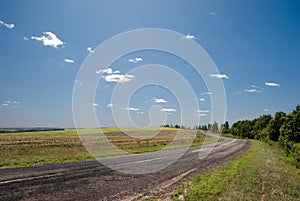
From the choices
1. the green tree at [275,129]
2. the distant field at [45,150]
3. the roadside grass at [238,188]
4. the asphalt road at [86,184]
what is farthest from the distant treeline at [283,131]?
the distant field at [45,150]

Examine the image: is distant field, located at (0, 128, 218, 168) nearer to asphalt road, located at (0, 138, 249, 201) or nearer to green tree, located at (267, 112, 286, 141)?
asphalt road, located at (0, 138, 249, 201)

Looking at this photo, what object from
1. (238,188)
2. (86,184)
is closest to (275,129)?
(238,188)

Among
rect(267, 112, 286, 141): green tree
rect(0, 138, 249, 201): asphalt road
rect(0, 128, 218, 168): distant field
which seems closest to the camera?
rect(0, 138, 249, 201): asphalt road

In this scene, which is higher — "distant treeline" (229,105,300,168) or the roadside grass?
"distant treeline" (229,105,300,168)

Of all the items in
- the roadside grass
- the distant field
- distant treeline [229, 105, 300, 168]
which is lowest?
the distant field

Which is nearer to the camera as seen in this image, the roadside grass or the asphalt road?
the asphalt road

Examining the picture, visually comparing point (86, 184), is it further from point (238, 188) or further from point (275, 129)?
point (275, 129)

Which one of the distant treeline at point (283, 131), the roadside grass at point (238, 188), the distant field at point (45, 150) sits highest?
the distant treeline at point (283, 131)

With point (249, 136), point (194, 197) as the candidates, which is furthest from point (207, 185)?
point (249, 136)

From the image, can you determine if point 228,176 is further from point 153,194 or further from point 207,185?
point 153,194

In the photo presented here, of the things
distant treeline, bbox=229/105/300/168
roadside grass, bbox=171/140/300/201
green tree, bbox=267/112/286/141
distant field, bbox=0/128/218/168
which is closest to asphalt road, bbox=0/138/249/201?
roadside grass, bbox=171/140/300/201

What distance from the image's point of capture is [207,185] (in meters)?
9.19

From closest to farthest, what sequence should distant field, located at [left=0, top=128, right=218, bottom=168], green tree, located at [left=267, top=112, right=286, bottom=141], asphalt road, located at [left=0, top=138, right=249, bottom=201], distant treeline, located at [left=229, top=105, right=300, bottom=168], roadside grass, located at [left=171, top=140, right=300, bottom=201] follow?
asphalt road, located at [left=0, top=138, right=249, bottom=201] → roadside grass, located at [left=171, top=140, right=300, bottom=201] → distant field, located at [left=0, top=128, right=218, bottom=168] → distant treeline, located at [left=229, top=105, right=300, bottom=168] → green tree, located at [left=267, top=112, right=286, bottom=141]

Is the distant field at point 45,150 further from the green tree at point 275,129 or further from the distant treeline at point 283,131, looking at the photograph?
the green tree at point 275,129
